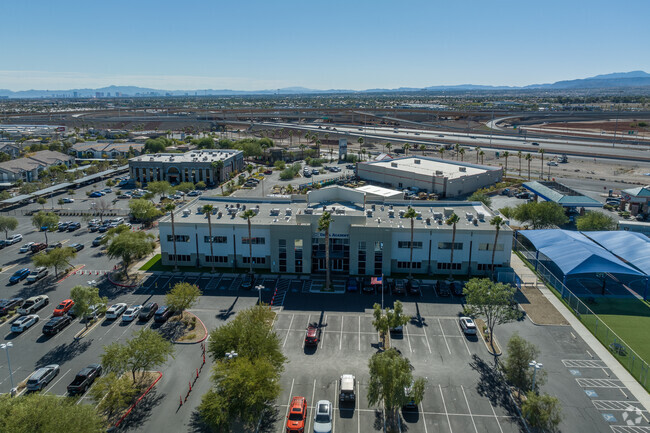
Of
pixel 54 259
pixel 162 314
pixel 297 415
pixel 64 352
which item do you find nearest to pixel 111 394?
pixel 64 352

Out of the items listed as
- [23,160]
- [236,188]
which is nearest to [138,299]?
[236,188]

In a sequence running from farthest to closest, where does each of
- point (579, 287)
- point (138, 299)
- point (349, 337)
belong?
point (579, 287) < point (138, 299) < point (349, 337)

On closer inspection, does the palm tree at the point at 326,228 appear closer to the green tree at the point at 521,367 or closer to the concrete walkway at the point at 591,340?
the green tree at the point at 521,367

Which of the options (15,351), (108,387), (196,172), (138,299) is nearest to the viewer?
(108,387)

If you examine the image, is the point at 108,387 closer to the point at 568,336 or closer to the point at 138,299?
the point at 138,299

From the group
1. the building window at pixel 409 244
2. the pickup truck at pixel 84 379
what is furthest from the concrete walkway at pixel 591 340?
the pickup truck at pixel 84 379

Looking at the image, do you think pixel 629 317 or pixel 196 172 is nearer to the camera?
pixel 629 317

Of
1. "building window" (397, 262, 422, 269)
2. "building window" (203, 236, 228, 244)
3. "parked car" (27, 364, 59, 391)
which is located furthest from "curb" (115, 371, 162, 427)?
"building window" (397, 262, 422, 269)
